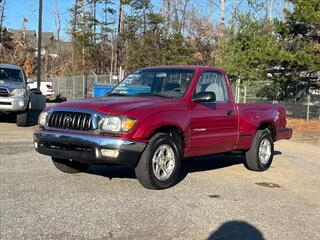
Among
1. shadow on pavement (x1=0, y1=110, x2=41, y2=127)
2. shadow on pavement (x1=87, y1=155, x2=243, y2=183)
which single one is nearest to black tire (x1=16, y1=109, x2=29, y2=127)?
shadow on pavement (x1=0, y1=110, x2=41, y2=127)

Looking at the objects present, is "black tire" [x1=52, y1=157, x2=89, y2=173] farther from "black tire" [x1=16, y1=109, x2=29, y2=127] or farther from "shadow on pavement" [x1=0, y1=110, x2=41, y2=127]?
"shadow on pavement" [x1=0, y1=110, x2=41, y2=127]

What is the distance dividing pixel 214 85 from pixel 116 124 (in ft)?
8.08

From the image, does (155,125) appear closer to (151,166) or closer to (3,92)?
(151,166)

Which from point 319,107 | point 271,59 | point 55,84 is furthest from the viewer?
point 55,84

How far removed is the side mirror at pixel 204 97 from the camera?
8234 millimetres

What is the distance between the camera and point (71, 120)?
760cm

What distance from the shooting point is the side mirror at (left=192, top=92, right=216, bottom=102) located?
8234 mm

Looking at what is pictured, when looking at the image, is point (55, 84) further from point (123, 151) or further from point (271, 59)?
point (123, 151)

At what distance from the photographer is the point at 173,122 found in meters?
7.83

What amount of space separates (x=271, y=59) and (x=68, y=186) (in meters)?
15.7

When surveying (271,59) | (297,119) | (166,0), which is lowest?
(297,119)

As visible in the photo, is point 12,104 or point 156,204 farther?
point 12,104

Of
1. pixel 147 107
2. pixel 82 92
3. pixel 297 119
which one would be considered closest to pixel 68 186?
pixel 147 107

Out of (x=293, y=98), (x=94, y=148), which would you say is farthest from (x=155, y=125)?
(x=293, y=98)
